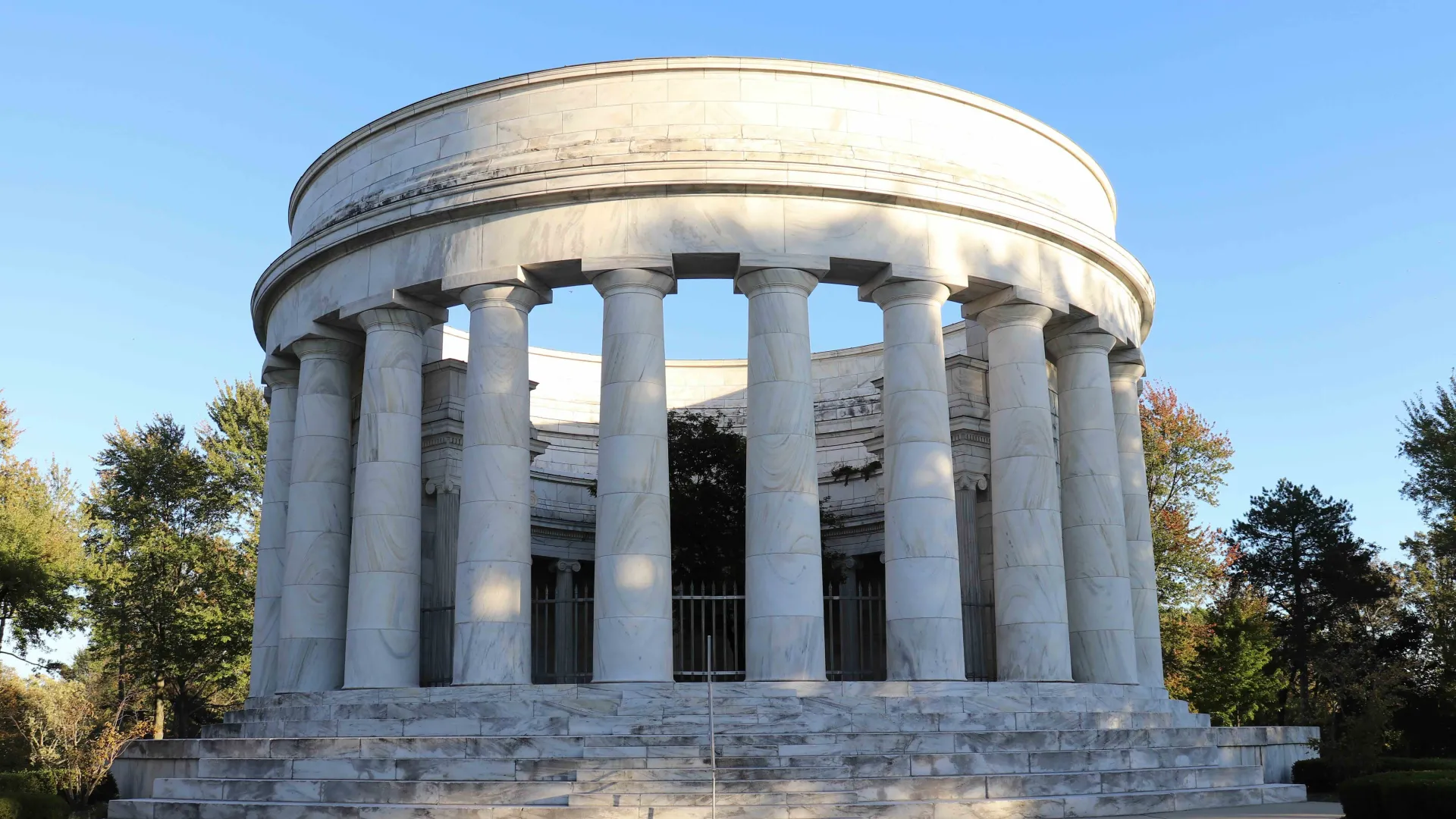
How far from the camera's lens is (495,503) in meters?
36.0

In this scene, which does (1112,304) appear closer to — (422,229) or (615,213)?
(615,213)

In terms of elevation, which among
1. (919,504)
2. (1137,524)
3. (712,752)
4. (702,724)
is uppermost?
(1137,524)

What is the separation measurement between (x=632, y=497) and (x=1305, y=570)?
54.6m

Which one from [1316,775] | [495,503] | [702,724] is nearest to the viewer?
[702,724]

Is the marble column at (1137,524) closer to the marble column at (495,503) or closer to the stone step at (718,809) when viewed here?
the stone step at (718,809)

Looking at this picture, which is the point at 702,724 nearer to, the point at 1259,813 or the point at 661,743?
the point at 661,743

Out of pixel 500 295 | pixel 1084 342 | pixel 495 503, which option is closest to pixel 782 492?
pixel 495 503

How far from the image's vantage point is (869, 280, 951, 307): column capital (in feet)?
124

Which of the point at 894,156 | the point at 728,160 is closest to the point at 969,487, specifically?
the point at 894,156

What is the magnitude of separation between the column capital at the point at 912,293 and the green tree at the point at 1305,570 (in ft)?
154

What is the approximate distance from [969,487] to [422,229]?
65.9ft

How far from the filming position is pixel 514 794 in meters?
26.9

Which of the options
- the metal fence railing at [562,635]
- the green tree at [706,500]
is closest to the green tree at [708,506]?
the green tree at [706,500]

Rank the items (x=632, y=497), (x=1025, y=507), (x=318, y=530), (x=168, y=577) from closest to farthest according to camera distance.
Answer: (x=632, y=497)
(x=1025, y=507)
(x=318, y=530)
(x=168, y=577)
